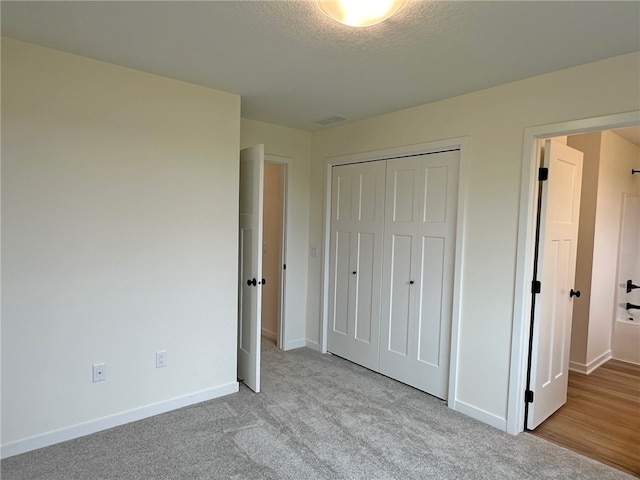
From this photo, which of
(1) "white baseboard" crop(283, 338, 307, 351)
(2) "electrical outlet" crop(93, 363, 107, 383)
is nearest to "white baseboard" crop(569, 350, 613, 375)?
(1) "white baseboard" crop(283, 338, 307, 351)

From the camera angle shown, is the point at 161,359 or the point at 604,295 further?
the point at 604,295

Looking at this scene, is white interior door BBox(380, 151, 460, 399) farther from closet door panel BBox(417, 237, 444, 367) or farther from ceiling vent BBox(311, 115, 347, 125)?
ceiling vent BBox(311, 115, 347, 125)

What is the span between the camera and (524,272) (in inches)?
99.1

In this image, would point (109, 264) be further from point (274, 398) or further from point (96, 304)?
point (274, 398)

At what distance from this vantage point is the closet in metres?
3.05

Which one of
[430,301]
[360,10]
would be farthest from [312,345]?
[360,10]

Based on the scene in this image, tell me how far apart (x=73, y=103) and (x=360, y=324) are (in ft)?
9.63

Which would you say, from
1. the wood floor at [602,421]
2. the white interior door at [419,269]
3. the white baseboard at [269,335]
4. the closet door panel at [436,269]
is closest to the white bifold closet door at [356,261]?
the white interior door at [419,269]

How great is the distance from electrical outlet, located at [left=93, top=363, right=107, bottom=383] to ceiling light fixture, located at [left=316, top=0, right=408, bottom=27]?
2.48 m

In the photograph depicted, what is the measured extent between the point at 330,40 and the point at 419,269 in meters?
1.96

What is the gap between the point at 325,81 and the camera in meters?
2.62

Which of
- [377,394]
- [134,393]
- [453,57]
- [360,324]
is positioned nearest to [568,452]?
[377,394]

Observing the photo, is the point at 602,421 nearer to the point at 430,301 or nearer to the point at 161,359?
the point at 430,301

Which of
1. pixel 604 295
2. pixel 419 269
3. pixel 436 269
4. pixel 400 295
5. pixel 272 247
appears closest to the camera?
pixel 436 269
